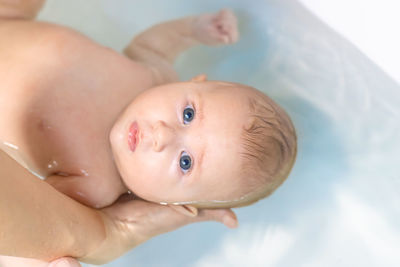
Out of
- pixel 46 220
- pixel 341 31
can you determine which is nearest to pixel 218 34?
pixel 341 31

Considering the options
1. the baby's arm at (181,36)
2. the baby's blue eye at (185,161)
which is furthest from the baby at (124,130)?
the baby's arm at (181,36)

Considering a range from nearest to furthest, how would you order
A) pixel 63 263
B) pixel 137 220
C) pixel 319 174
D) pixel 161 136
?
1. pixel 63 263
2. pixel 161 136
3. pixel 137 220
4. pixel 319 174

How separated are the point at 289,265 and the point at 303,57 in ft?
1.96

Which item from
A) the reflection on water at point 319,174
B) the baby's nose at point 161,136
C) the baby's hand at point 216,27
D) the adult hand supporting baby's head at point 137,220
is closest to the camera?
the baby's nose at point 161,136

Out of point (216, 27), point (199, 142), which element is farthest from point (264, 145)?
point (216, 27)

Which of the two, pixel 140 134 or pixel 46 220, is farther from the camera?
pixel 140 134

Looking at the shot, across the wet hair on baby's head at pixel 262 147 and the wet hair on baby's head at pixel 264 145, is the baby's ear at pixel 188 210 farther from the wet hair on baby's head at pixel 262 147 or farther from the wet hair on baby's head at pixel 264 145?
the wet hair on baby's head at pixel 264 145

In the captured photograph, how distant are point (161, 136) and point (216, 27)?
56cm

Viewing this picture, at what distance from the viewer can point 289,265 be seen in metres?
1.30

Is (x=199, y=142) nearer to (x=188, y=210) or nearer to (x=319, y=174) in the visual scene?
(x=188, y=210)

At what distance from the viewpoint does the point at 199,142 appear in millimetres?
986

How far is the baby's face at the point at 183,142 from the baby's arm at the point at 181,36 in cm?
32

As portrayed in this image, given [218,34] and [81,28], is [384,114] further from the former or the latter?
[81,28]

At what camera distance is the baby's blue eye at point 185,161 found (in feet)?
3.26
